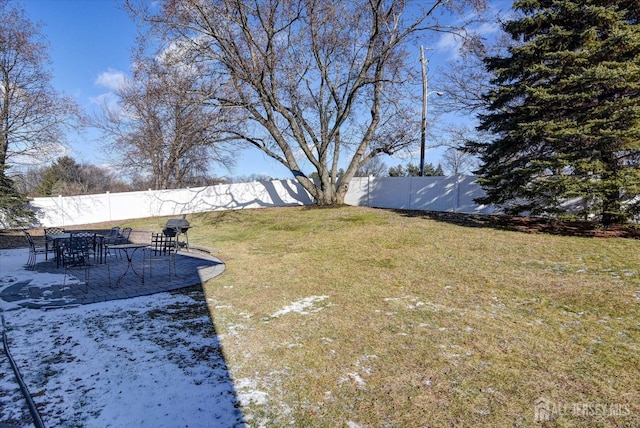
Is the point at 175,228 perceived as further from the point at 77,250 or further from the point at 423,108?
the point at 423,108

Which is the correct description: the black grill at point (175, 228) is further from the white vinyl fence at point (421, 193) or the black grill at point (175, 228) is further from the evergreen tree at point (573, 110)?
the white vinyl fence at point (421, 193)

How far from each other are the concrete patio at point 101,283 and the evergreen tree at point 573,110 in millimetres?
7345

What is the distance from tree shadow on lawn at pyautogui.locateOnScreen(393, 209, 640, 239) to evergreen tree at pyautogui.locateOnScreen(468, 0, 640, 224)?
365mm

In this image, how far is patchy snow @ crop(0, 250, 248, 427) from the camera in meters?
2.27

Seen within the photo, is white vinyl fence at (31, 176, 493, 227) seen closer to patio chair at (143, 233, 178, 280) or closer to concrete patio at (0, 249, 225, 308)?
patio chair at (143, 233, 178, 280)

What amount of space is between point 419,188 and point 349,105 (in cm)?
493

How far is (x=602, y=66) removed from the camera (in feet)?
23.6

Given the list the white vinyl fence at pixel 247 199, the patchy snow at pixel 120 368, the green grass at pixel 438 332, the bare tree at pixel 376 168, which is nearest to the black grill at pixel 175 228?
the green grass at pixel 438 332

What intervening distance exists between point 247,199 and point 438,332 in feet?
58.1

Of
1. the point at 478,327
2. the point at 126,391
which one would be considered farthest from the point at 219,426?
the point at 478,327

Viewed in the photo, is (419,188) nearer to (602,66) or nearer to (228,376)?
(602,66)

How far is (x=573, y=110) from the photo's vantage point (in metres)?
8.12

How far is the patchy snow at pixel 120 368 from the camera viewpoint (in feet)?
7.46

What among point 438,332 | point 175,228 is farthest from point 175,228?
point 438,332
